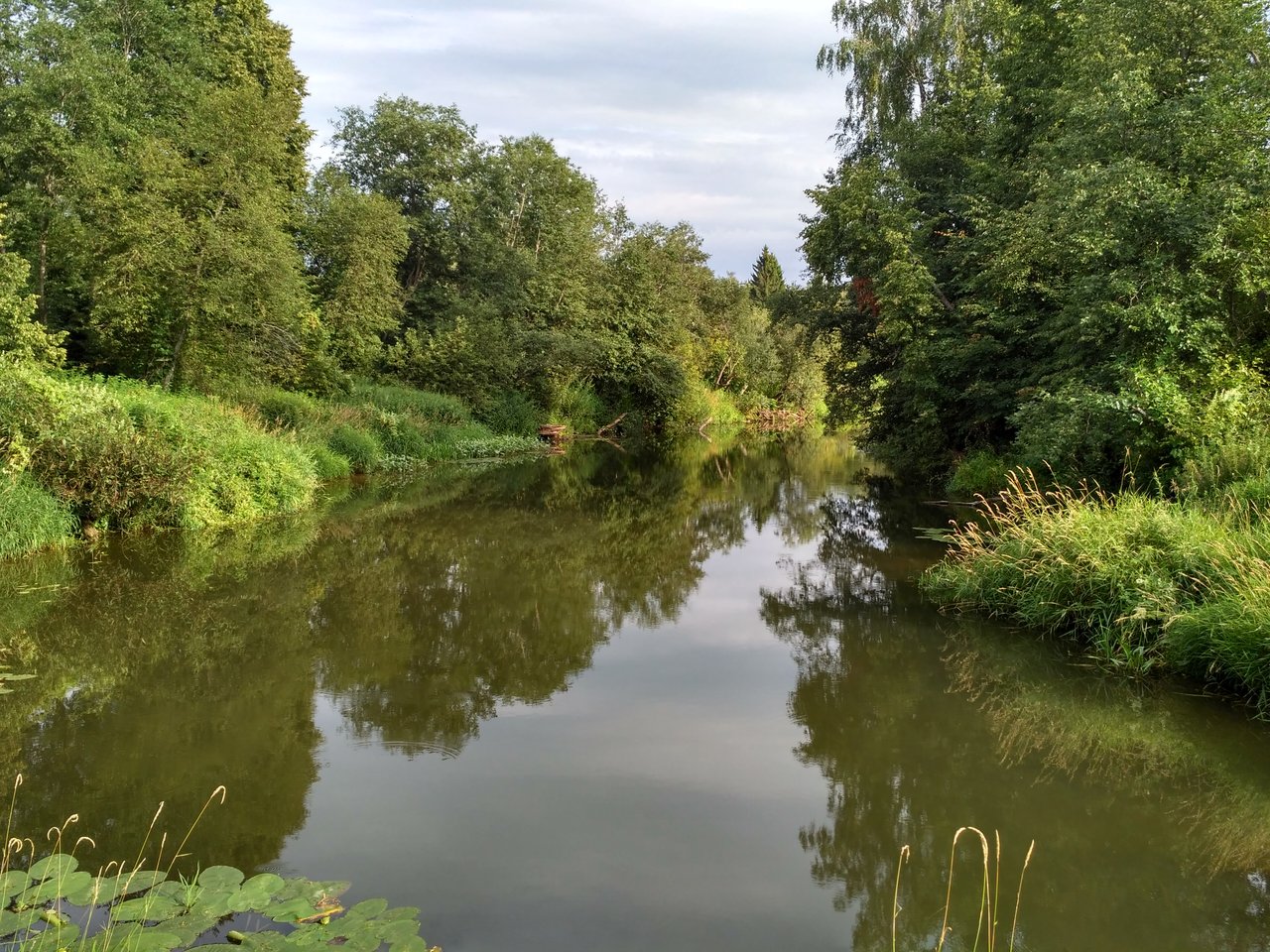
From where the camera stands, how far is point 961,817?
536 cm

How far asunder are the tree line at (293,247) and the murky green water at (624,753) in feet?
26.1

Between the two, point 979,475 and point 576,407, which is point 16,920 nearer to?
point 979,475

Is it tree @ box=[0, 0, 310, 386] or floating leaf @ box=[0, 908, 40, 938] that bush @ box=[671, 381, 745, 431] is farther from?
floating leaf @ box=[0, 908, 40, 938]

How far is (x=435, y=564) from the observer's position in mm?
12484

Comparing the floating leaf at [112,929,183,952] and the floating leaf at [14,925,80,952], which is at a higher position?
the floating leaf at [112,929,183,952]

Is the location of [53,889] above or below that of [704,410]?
below

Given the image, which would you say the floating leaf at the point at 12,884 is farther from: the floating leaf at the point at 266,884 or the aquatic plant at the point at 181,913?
the floating leaf at the point at 266,884

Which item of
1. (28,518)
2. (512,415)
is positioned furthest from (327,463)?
(512,415)

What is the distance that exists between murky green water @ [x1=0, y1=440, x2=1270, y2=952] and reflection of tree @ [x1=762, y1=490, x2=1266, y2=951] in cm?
2

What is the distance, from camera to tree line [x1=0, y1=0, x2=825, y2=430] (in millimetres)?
17406

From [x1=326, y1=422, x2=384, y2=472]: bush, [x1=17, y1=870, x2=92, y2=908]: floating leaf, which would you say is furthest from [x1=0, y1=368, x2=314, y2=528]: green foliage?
[x1=17, y1=870, x2=92, y2=908]: floating leaf

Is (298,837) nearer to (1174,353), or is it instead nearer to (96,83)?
(1174,353)

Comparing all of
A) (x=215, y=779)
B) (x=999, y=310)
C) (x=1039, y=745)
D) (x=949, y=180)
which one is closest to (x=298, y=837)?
(x=215, y=779)

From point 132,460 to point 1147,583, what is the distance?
1247 cm
